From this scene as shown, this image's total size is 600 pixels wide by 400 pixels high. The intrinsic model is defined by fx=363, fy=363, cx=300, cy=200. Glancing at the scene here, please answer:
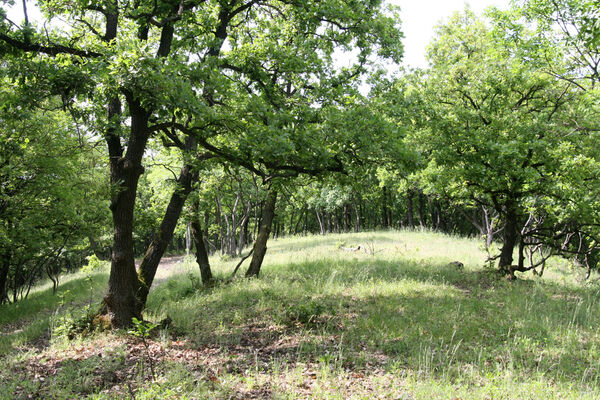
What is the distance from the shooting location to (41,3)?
7.68 metres

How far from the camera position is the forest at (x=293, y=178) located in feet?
18.6

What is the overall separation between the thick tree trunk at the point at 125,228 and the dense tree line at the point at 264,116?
0.03 metres

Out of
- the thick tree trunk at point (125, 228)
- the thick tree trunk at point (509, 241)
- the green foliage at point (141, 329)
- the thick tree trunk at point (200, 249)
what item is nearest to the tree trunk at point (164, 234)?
the thick tree trunk at point (125, 228)

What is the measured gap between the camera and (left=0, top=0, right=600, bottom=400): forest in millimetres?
5680

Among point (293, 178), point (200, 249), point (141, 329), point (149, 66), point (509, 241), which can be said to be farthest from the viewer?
point (200, 249)

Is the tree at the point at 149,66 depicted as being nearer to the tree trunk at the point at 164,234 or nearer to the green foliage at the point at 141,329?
the tree trunk at the point at 164,234

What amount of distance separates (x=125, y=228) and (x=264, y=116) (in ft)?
12.5

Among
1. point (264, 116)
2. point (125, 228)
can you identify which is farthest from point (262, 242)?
point (264, 116)

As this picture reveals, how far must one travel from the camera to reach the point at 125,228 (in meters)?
7.74

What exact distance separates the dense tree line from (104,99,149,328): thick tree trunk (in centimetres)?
3

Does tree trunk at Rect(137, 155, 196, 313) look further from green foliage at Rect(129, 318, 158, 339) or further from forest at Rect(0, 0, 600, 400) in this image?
green foliage at Rect(129, 318, 158, 339)

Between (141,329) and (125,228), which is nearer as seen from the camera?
(141,329)

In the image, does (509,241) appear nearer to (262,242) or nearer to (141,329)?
(262,242)

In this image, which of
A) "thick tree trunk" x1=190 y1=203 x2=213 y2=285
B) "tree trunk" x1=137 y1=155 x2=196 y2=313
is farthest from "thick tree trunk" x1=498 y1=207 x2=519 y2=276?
"thick tree trunk" x1=190 y1=203 x2=213 y2=285
